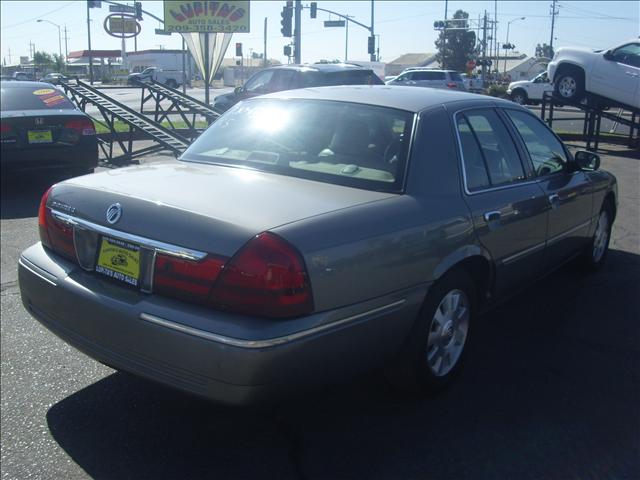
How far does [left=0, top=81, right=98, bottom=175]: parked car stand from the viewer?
8766 mm

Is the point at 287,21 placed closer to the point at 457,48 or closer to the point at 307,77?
the point at 307,77

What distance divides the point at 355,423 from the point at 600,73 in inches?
561

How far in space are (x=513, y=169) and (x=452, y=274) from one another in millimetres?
1171

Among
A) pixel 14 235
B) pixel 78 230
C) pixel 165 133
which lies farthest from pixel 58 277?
pixel 165 133

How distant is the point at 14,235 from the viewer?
7.24 meters

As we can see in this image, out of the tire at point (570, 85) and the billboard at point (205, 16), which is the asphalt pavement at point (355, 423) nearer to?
the tire at point (570, 85)

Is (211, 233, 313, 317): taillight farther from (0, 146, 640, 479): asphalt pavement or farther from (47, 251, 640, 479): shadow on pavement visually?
(47, 251, 640, 479): shadow on pavement

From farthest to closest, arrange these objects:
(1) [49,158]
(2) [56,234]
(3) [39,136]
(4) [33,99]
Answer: (4) [33,99]
(1) [49,158]
(3) [39,136]
(2) [56,234]

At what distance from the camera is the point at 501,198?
163 inches

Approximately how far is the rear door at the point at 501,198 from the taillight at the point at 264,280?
1370 millimetres

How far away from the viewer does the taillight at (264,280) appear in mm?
2789

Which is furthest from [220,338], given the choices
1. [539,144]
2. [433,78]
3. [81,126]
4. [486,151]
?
[433,78]

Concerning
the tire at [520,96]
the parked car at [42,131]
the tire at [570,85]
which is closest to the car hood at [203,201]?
the parked car at [42,131]

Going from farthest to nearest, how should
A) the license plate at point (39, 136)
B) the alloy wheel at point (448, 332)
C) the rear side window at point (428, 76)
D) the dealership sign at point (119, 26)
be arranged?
1. the dealership sign at point (119, 26)
2. the rear side window at point (428, 76)
3. the license plate at point (39, 136)
4. the alloy wheel at point (448, 332)
